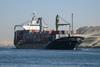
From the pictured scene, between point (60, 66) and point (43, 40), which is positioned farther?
point (43, 40)

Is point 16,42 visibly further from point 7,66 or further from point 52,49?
point 7,66

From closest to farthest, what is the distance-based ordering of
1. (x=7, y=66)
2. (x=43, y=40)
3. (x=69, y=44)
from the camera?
(x=7, y=66)
(x=69, y=44)
(x=43, y=40)

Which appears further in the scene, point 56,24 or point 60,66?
point 56,24

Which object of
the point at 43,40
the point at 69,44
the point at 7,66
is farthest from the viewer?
the point at 43,40

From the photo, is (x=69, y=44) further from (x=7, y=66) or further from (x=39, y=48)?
(x=7, y=66)

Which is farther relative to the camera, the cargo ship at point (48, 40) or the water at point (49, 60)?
the cargo ship at point (48, 40)

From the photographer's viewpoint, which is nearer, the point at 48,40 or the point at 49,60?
the point at 49,60

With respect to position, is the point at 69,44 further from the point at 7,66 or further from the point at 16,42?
the point at 7,66

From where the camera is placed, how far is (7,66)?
80.1m

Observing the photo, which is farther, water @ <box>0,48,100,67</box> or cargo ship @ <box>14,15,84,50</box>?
cargo ship @ <box>14,15,84,50</box>

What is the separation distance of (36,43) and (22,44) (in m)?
6.50

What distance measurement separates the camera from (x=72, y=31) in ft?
653

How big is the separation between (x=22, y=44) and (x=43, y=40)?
11355mm

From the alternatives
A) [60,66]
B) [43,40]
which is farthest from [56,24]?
[60,66]
